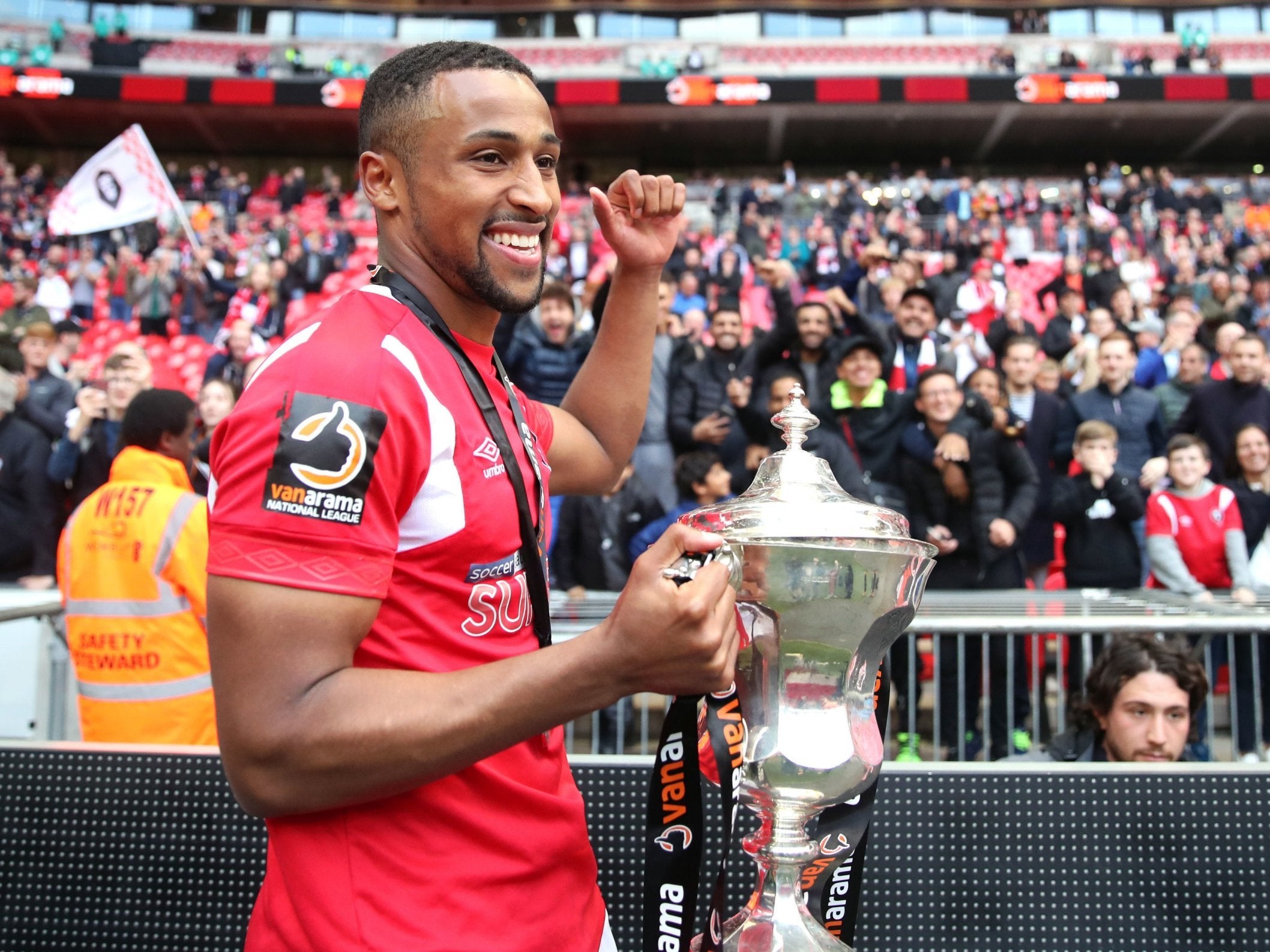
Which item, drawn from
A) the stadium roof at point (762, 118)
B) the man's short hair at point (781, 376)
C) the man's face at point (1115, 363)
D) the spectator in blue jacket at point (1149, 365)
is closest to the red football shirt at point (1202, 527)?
the man's face at point (1115, 363)

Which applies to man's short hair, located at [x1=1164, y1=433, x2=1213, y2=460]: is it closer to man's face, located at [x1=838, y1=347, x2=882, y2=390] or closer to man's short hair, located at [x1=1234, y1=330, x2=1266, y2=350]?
man's short hair, located at [x1=1234, y1=330, x2=1266, y2=350]

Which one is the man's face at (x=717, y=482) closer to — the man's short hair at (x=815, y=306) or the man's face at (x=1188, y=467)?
the man's short hair at (x=815, y=306)

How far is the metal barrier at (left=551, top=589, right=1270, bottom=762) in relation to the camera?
146 inches

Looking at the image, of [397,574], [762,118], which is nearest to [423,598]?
[397,574]

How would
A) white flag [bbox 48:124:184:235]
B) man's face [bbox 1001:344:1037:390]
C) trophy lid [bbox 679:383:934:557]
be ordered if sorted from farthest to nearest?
white flag [bbox 48:124:184:235]
man's face [bbox 1001:344:1037:390]
trophy lid [bbox 679:383:934:557]

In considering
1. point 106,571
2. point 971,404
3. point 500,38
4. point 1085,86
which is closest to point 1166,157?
point 1085,86

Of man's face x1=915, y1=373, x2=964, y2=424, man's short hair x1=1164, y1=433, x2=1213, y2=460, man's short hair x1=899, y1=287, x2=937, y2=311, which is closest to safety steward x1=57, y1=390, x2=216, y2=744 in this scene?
man's face x1=915, y1=373, x2=964, y2=424

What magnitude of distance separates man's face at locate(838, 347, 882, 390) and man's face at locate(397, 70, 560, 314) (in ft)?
13.1

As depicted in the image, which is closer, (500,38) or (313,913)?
(313,913)

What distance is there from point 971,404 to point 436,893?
4.33 metres

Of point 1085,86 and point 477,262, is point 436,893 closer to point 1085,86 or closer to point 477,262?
point 477,262

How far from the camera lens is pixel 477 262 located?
1300 mm

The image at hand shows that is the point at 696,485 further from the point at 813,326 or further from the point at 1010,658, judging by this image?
the point at 1010,658

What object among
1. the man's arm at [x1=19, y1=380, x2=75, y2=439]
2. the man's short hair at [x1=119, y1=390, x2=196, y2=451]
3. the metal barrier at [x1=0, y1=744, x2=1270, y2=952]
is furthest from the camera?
the man's arm at [x1=19, y1=380, x2=75, y2=439]
